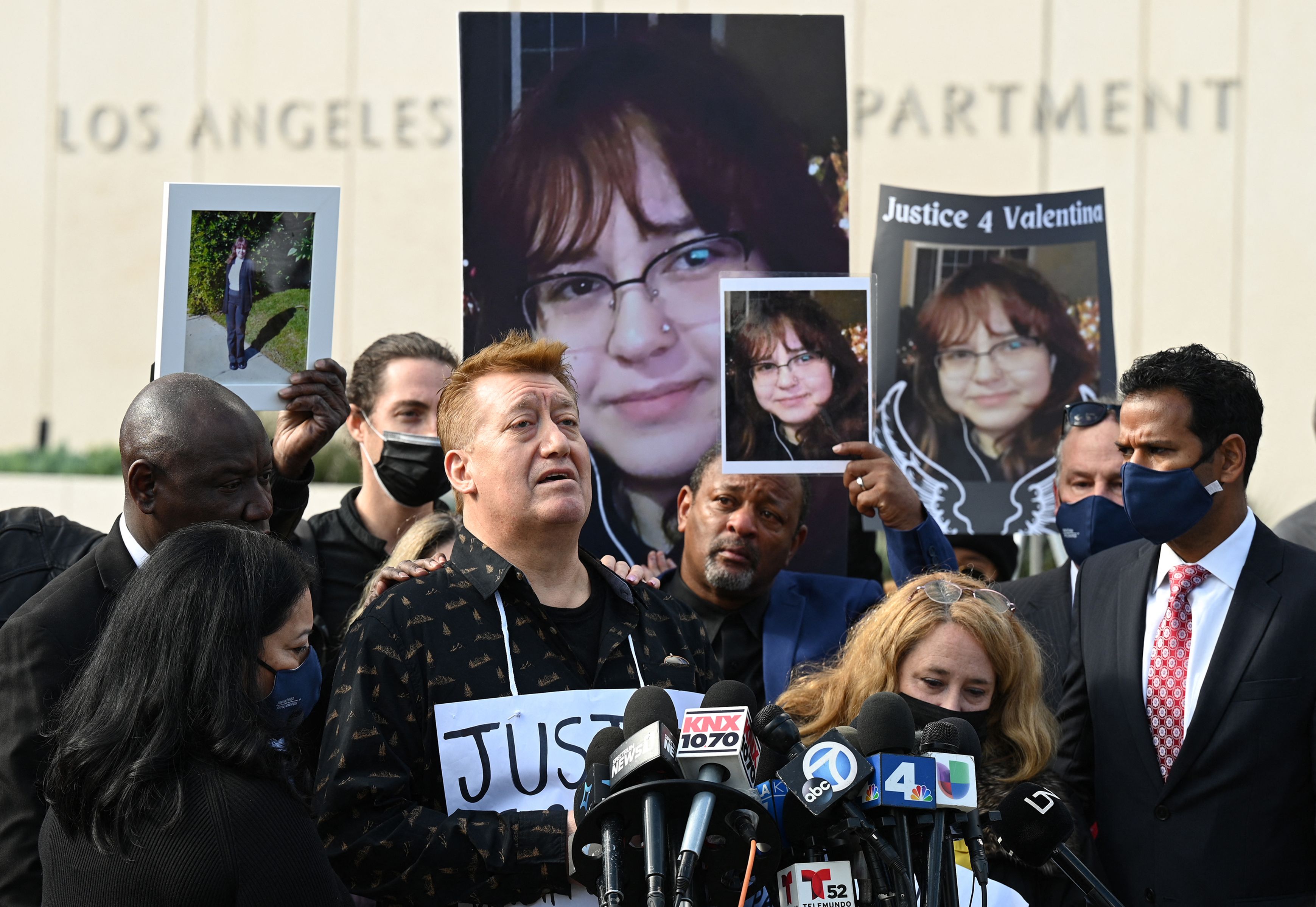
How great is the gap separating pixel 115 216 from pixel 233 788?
12.2m

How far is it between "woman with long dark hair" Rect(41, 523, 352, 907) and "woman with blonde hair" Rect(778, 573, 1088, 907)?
1.51m

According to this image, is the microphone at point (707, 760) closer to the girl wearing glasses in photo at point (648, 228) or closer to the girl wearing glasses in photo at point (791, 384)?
the girl wearing glasses in photo at point (791, 384)

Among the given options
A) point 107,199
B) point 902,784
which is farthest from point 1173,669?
point 107,199

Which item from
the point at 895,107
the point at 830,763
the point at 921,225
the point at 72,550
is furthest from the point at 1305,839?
the point at 895,107

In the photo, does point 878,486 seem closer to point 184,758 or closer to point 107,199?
point 184,758

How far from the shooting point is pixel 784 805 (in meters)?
Result: 2.11

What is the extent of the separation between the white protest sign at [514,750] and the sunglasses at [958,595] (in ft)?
3.24

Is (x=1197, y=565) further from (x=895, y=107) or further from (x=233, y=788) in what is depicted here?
(x=895, y=107)

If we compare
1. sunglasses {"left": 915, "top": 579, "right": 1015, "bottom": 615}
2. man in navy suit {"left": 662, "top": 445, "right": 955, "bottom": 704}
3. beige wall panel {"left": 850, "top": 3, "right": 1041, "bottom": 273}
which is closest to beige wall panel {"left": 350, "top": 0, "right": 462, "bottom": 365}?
beige wall panel {"left": 850, "top": 3, "right": 1041, "bottom": 273}

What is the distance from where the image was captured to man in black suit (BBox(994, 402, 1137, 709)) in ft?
13.9

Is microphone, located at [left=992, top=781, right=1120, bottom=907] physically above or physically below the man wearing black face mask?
below

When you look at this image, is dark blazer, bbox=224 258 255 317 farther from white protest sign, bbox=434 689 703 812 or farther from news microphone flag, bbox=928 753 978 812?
news microphone flag, bbox=928 753 978 812

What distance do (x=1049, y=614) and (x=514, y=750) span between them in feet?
6.69

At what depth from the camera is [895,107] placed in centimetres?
1196
